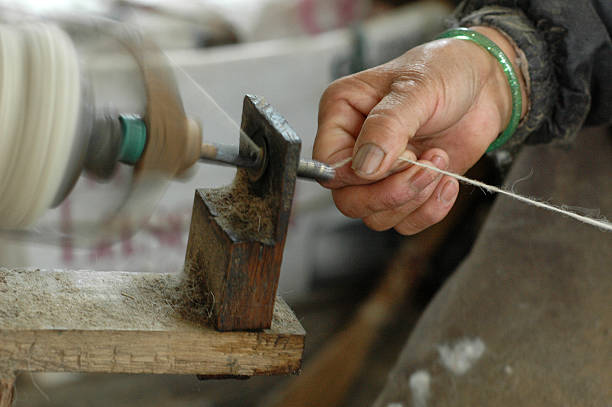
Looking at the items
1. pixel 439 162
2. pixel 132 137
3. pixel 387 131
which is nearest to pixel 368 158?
pixel 387 131

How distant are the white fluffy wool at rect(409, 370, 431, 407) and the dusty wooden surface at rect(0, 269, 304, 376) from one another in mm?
412

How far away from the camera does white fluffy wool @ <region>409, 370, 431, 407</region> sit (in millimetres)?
1092

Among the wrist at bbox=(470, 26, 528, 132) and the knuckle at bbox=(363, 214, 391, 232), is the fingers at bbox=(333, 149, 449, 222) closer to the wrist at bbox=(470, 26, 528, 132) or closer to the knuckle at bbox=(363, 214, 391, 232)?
the knuckle at bbox=(363, 214, 391, 232)

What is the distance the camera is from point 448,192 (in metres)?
0.97

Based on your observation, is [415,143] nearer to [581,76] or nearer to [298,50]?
[581,76]

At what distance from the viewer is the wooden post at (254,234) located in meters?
0.70

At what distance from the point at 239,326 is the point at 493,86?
0.64 metres

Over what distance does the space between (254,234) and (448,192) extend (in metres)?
0.38

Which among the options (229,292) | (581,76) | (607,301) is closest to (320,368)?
(607,301)

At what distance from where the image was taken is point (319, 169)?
0.84 m

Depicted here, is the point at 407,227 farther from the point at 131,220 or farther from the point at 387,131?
the point at 131,220

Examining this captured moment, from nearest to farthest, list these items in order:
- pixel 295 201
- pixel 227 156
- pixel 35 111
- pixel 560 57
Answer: pixel 35 111, pixel 227 156, pixel 560 57, pixel 295 201

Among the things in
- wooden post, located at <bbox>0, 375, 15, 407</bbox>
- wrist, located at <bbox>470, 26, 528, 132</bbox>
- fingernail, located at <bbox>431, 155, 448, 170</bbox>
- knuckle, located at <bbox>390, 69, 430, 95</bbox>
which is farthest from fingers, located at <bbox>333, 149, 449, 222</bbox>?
wooden post, located at <bbox>0, 375, 15, 407</bbox>

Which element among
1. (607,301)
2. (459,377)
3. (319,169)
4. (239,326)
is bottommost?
(459,377)
